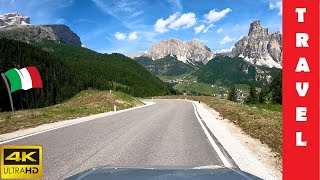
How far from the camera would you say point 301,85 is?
16.3m

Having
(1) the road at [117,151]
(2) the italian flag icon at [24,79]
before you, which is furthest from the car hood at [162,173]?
(2) the italian flag icon at [24,79]

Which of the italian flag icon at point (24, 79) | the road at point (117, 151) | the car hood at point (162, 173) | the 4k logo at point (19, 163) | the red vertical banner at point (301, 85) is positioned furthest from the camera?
the italian flag icon at point (24, 79)

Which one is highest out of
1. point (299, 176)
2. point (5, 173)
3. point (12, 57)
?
point (12, 57)

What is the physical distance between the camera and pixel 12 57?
111 m

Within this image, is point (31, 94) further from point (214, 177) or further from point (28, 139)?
point (214, 177)

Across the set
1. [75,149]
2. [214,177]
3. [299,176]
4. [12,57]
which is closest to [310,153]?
[299,176]

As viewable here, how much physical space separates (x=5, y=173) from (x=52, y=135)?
10.4 metres

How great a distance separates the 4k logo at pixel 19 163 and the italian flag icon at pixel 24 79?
23874 millimetres

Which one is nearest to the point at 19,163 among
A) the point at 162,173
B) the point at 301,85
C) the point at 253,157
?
the point at 162,173

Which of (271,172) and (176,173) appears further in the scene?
(271,172)

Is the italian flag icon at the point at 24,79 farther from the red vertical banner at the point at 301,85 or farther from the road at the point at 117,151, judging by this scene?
the red vertical banner at the point at 301,85

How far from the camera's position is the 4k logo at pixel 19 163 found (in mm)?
4641

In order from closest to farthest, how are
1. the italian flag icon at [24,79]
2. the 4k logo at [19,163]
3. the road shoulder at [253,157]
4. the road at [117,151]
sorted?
1. the 4k logo at [19,163]
2. the road shoulder at [253,157]
3. the road at [117,151]
4. the italian flag icon at [24,79]

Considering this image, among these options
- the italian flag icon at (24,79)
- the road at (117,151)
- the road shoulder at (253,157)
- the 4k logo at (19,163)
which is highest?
the italian flag icon at (24,79)
